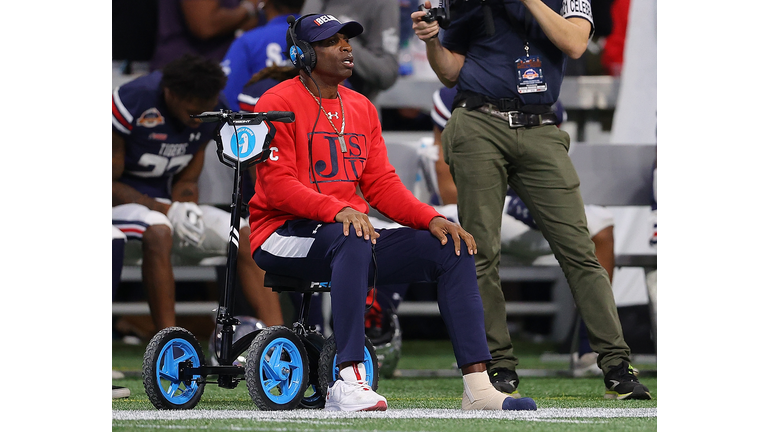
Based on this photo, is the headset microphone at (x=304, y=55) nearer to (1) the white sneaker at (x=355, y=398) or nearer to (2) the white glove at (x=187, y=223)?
(1) the white sneaker at (x=355, y=398)

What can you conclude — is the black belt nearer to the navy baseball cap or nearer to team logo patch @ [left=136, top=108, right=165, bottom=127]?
the navy baseball cap

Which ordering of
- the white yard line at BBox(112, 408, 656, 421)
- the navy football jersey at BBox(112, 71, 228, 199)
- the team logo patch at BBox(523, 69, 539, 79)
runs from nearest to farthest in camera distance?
the white yard line at BBox(112, 408, 656, 421) → the team logo patch at BBox(523, 69, 539, 79) → the navy football jersey at BBox(112, 71, 228, 199)

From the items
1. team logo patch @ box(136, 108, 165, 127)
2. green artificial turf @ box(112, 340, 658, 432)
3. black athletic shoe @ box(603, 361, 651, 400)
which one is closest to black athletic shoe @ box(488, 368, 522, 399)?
green artificial turf @ box(112, 340, 658, 432)

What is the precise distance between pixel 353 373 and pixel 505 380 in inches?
36.7

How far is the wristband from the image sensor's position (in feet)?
21.1

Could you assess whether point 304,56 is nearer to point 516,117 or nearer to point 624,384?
point 516,117

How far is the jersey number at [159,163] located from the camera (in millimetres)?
4996

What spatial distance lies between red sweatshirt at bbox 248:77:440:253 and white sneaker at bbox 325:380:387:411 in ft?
1.52

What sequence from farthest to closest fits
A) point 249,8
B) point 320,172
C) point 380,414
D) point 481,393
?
1. point 249,8
2. point 320,172
3. point 481,393
4. point 380,414

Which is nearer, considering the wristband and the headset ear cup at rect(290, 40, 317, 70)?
the headset ear cup at rect(290, 40, 317, 70)

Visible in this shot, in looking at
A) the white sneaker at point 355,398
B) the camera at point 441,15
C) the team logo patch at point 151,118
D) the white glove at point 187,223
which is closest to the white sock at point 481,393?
the white sneaker at point 355,398

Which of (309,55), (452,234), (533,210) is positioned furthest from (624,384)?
(309,55)

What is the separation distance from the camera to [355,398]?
289 cm

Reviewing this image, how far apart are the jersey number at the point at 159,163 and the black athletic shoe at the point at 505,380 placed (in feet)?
6.70
